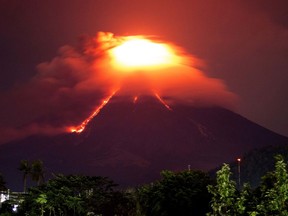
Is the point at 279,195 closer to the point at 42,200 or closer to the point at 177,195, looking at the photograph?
the point at 177,195

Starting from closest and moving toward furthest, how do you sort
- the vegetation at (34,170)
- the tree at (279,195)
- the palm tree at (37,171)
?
the tree at (279,195), the vegetation at (34,170), the palm tree at (37,171)

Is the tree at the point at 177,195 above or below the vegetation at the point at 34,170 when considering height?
below

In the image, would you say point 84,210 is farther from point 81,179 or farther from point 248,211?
point 248,211

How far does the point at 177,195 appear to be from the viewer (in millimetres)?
61625

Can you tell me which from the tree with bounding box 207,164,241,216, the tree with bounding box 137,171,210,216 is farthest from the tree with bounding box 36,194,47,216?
the tree with bounding box 207,164,241,216

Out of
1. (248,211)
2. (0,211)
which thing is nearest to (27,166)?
(0,211)

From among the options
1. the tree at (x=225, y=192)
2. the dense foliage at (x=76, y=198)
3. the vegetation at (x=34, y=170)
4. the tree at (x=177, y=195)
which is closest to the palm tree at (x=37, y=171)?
the vegetation at (x=34, y=170)

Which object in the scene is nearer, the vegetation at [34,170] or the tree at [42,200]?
the tree at [42,200]

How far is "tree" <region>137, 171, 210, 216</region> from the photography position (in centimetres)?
6050

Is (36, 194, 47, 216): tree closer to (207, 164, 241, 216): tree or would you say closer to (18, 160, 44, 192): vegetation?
(207, 164, 241, 216): tree

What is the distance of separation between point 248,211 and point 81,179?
27.6 meters

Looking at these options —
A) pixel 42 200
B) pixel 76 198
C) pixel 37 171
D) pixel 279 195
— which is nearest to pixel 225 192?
pixel 279 195

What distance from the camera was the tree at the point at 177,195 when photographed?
6050 cm

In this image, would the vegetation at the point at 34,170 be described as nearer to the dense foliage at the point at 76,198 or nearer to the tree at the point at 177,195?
the dense foliage at the point at 76,198
